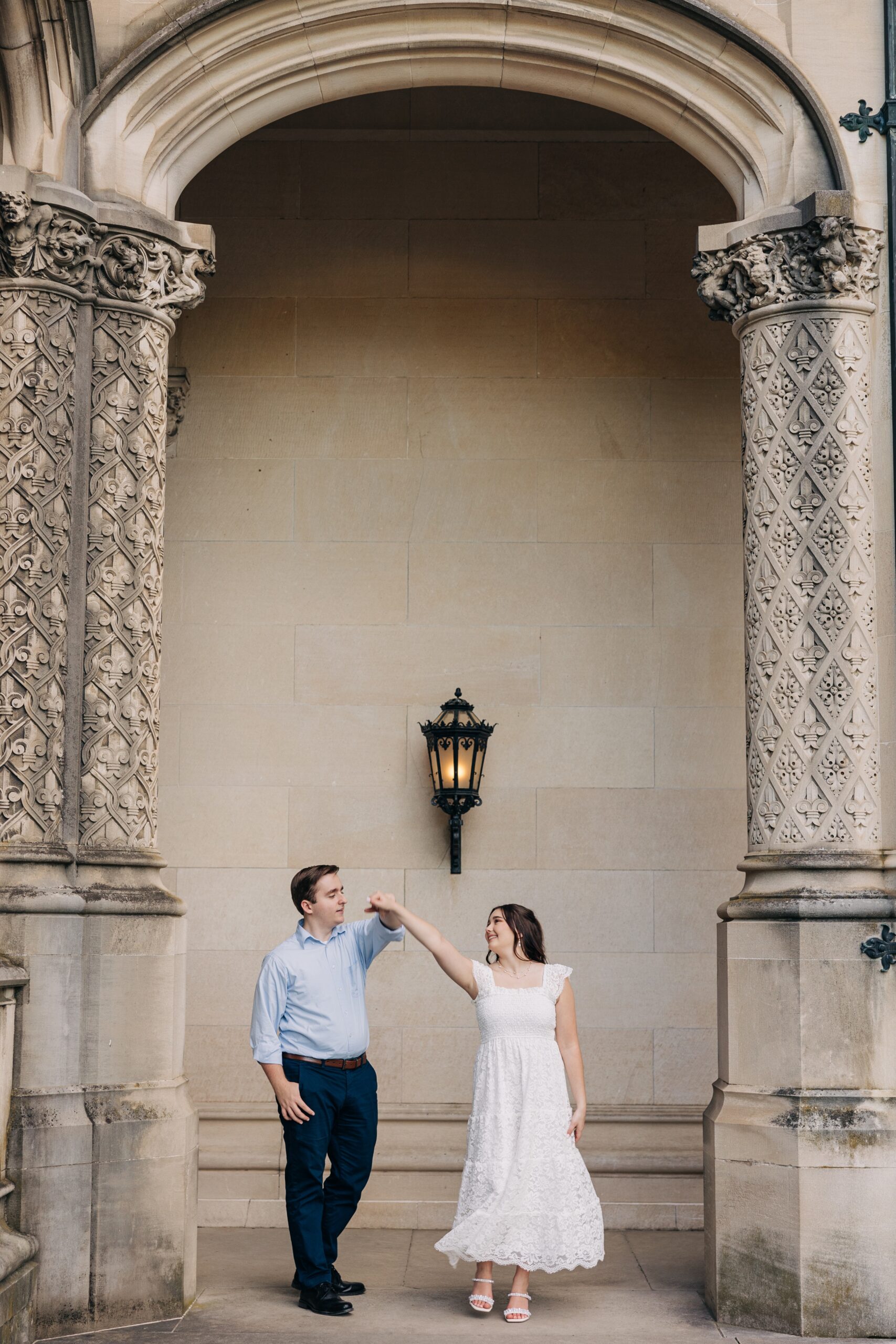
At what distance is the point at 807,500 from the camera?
6.73 metres

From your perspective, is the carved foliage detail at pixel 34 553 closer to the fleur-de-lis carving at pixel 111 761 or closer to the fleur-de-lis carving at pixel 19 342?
the fleur-de-lis carving at pixel 19 342

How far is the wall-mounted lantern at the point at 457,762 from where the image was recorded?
8.48 m

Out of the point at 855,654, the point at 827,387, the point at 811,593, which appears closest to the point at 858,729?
the point at 855,654

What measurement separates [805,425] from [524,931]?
2.53 meters

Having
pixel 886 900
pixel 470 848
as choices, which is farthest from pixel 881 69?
pixel 470 848

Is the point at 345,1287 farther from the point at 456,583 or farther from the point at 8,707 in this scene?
the point at 456,583

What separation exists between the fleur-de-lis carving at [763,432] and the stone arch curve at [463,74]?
92 cm

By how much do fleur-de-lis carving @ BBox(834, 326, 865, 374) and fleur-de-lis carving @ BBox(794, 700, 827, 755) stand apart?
151 cm

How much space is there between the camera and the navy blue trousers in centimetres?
638

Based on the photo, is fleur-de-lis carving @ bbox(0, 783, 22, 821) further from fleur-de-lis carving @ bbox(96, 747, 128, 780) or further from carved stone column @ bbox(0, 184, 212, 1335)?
fleur-de-lis carving @ bbox(96, 747, 128, 780)

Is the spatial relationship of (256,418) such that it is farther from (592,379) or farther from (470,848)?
(470,848)

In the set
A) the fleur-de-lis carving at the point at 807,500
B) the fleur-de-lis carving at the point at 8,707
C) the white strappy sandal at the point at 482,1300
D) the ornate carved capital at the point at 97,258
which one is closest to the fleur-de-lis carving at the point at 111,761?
the fleur-de-lis carving at the point at 8,707

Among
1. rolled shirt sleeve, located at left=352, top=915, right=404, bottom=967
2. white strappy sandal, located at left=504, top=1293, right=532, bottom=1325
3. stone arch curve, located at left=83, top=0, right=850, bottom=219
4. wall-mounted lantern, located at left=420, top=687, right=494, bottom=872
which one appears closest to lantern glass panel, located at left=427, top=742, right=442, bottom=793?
wall-mounted lantern, located at left=420, top=687, right=494, bottom=872

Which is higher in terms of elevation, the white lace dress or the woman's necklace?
the woman's necklace
